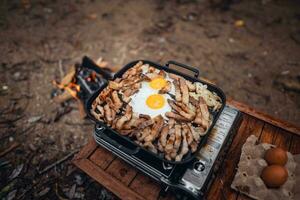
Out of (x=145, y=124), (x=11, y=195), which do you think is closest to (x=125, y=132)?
(x=145, y=124)

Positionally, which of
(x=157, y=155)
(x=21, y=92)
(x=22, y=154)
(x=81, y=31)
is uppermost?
(x=157, y=155)

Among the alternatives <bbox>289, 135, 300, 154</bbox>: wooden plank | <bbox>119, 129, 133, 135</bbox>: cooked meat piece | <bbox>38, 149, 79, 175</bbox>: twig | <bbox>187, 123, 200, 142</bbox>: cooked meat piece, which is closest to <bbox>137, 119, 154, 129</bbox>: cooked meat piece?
<bbox>119, 129, 133, 135</bbox>: cooked meat piece

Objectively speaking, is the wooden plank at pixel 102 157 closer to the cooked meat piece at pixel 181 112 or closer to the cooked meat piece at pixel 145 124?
the cooked meat piece at pixel 145 124

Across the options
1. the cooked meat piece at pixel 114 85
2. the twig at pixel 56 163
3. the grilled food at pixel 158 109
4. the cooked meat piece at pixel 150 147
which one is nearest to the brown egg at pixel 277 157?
the grilled food at pixel 158 109

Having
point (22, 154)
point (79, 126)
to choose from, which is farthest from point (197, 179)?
point (22, 154)

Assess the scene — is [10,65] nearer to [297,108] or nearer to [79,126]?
[79,126]

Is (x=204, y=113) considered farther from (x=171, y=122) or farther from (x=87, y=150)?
(x=87, y=150)

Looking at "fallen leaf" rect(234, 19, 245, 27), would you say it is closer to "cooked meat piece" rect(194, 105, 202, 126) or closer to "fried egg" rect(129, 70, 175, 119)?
"fried egg" rect(129, 70, 175, 119)
